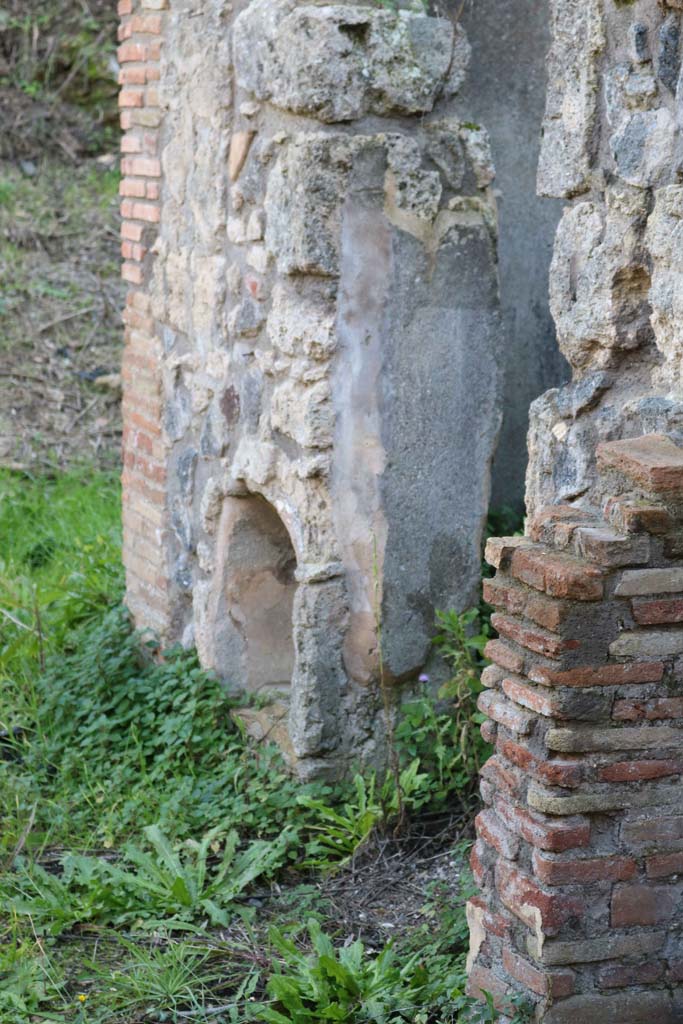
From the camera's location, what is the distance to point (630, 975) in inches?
103

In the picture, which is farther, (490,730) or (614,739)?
(490,730)

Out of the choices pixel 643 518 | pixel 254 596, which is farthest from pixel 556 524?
pixel 254 596

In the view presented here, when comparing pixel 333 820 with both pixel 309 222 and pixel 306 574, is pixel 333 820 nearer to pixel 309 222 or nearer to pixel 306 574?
pixel 306 574

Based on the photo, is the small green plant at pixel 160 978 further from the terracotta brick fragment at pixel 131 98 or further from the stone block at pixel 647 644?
the terracotta brick fragment at pixel 131 98

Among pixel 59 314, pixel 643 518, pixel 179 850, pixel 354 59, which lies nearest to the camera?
pixel 643 518

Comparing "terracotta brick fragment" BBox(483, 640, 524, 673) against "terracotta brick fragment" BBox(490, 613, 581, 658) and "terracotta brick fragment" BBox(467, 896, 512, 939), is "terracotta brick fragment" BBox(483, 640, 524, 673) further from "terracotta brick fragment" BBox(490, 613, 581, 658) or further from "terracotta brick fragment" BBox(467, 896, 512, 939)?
"terracotta brick fragment" BBox(467, 896, 512, 939)

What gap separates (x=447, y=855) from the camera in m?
3.84

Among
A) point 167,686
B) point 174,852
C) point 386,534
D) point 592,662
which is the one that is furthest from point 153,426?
point 592,662

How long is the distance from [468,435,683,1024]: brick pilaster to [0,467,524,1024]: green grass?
0.71 ft

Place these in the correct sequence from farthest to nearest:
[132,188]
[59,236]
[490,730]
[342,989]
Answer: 1. [59,236]
2. [132,188]
3. [342,989]
4. [490,730]

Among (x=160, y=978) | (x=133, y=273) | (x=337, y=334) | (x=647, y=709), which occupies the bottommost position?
(x=160, y=978)

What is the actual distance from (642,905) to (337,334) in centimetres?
191

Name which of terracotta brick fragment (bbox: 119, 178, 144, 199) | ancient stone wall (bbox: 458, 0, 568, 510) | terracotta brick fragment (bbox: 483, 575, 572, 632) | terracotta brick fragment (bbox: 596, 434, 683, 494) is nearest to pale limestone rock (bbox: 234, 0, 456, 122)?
ancient stone wall (bbox: 458, 0, 568, 510)

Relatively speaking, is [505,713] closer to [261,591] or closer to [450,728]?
[450,728]
